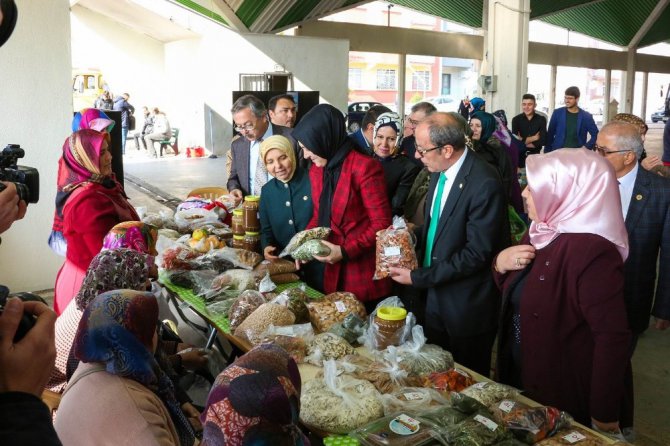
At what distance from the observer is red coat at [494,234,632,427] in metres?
1.92

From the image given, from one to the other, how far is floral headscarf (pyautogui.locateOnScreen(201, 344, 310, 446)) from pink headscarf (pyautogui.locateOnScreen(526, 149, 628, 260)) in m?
1.17

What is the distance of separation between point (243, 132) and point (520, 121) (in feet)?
17.2

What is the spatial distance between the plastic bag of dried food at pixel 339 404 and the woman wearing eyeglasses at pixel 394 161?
82.5 inches

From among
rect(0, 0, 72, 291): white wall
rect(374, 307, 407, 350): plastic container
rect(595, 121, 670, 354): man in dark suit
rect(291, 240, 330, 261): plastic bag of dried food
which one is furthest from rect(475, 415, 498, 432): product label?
rect(0, 0, 72, 291): white wall

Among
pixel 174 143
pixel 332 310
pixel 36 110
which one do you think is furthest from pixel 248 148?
pixel 174 143

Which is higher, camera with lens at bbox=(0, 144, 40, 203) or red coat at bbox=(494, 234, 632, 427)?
camera with lens at bbox=(0, 144, 40, 203)

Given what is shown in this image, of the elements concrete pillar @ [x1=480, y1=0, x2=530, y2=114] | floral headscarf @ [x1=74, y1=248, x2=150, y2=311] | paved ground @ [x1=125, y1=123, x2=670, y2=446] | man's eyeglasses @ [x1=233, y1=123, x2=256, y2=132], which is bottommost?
paved ground @ [x1=125, y1=123, x2=670, y2=446]

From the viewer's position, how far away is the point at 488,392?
6.24 feet

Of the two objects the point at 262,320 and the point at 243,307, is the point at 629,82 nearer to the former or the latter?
the point at 243,307

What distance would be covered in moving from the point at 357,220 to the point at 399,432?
5.11 feet

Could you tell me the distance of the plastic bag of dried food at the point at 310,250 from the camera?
2975 millimetres

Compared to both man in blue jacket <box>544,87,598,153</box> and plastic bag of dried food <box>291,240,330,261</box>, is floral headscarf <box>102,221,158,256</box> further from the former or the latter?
man in blue jacket <box>544,87,598,153</box>

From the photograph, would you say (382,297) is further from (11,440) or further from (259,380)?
(11,440)

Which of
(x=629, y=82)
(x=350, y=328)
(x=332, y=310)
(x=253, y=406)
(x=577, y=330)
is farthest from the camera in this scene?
(x=629, y=82)
